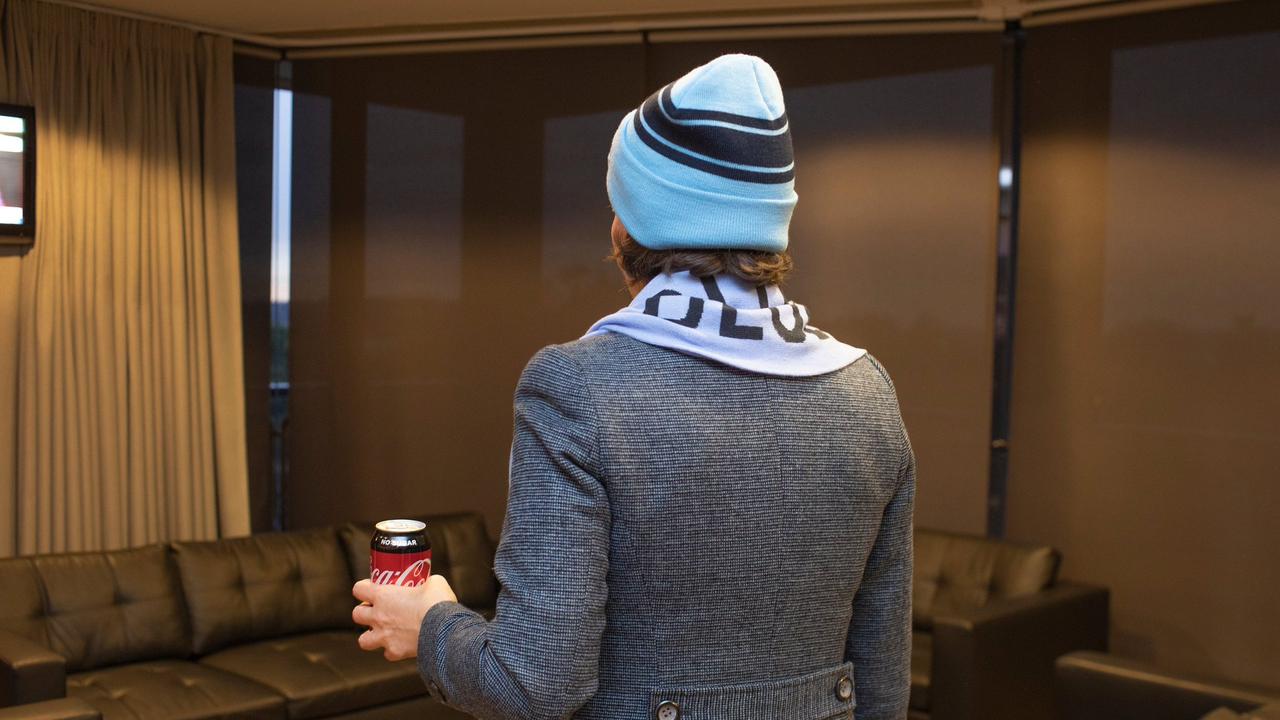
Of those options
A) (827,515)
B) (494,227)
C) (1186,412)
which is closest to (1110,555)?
(1186,412)

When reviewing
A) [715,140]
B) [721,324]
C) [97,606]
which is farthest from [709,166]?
[97,606]

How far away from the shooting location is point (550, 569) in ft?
3.80

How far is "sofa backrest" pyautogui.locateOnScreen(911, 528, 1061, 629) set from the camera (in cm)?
437

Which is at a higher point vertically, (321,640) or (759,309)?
(759,309)

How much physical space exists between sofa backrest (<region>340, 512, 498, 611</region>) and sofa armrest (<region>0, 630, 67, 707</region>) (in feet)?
4.59

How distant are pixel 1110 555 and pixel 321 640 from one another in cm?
306

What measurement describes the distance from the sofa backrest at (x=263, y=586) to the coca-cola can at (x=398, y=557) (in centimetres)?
296

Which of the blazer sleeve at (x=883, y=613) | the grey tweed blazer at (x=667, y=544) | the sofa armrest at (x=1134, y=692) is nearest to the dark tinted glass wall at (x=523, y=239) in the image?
the sofa armrest at (x=1134, y=692)

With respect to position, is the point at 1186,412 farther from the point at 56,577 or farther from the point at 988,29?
the point at 56,577

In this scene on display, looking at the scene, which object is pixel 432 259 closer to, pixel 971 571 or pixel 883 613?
pixel 971 571

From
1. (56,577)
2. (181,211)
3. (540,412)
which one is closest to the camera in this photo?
(540,412)

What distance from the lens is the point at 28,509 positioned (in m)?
4.54

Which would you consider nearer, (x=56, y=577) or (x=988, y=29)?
(x=56, y=577)

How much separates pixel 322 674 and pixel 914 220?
2937 mm
